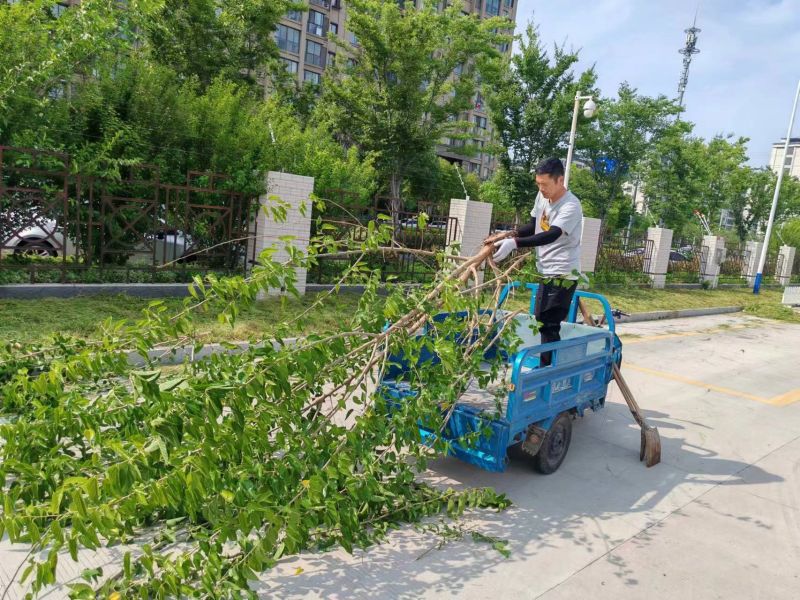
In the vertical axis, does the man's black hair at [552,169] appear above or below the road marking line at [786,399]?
above

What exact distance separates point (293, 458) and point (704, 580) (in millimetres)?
2447

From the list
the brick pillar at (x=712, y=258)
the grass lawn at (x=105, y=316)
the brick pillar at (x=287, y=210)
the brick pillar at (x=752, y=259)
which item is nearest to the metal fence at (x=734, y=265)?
the brick pillar at (x=752, y=259)

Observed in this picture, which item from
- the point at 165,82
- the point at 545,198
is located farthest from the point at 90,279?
the point at 545,198

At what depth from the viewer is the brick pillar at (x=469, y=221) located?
40.6ft

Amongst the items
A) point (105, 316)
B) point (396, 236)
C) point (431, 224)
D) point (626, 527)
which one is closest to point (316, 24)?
point (431, 224)

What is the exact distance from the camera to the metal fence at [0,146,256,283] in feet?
24.2

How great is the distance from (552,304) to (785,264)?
26669mm

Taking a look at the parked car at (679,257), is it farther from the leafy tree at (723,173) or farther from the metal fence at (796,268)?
the metal fence at (796,268)

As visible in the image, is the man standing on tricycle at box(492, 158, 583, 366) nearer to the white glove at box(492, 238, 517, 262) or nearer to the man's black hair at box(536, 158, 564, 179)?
the man's black hair at box(536, 158, 564, 179)

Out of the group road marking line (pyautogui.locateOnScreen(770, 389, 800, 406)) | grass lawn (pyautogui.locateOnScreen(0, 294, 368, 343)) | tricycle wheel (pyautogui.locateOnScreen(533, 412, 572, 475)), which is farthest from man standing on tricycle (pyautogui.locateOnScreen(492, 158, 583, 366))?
road marking line (pyautogui.locateOnScreen(770, 389, 800, 406))

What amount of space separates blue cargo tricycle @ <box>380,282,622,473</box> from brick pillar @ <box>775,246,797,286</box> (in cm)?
2582

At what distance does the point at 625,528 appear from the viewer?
3855 millimetres

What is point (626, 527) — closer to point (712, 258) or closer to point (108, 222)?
point (108, 222)

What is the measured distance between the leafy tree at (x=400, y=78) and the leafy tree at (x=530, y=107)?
1.18 m
